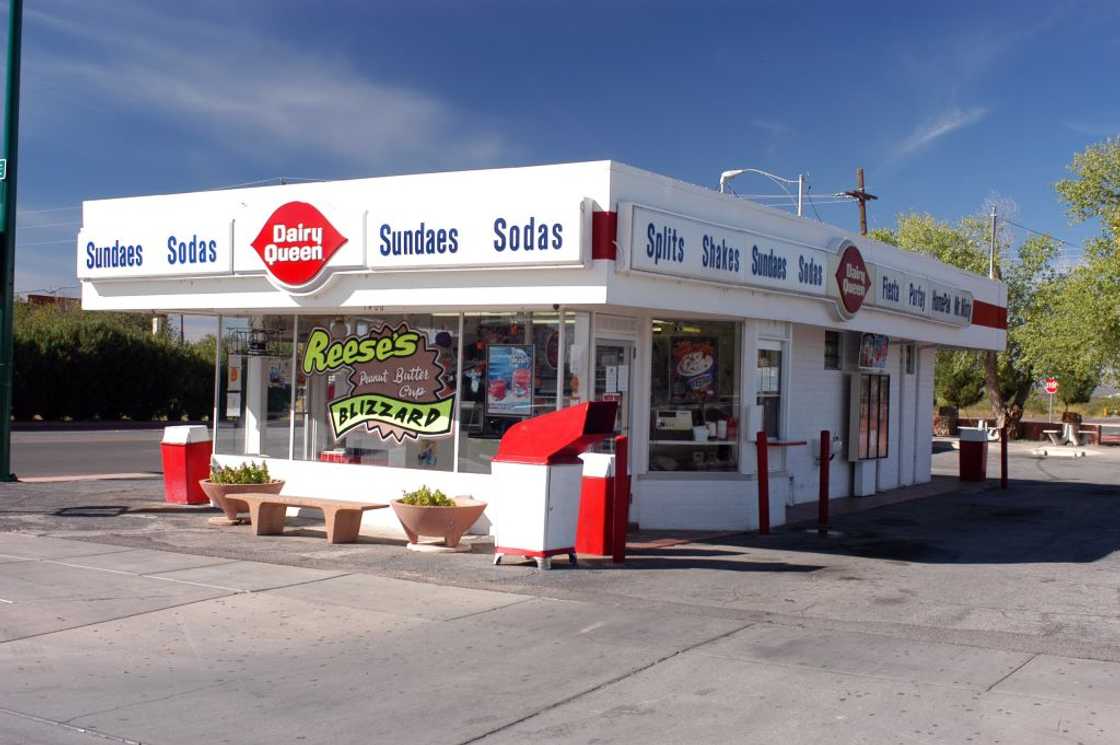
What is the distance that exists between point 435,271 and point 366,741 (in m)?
7.84

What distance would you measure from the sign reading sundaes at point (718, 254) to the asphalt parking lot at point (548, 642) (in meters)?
3.33

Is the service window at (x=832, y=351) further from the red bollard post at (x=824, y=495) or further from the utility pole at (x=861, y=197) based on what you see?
the utility pole at (x=861, y=197)

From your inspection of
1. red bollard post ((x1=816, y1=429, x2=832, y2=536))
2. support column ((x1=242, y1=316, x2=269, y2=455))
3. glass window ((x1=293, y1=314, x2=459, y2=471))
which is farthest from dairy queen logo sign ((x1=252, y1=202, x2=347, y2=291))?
red bollard post ((x1=816, y1=429, x2=832, y2=536))

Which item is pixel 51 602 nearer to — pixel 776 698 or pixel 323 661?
pixel 323 661

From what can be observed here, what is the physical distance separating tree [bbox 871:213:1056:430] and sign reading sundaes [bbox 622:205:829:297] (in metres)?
32.8

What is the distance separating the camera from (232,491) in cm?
1423

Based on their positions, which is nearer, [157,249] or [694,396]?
[694,396]

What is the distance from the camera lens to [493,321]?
1398cm

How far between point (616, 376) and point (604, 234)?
2639 mm

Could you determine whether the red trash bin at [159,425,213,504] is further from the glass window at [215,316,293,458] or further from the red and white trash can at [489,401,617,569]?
the red and white trash can at [489,401,617,569]

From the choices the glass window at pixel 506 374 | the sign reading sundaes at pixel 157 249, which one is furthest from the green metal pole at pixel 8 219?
the glass window at pixel 506 374

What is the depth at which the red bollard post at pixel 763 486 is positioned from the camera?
14609 millimetres

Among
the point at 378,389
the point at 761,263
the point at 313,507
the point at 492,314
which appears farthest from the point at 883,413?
the point at 313,507

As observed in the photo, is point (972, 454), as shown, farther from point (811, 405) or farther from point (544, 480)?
point (544, 480)
